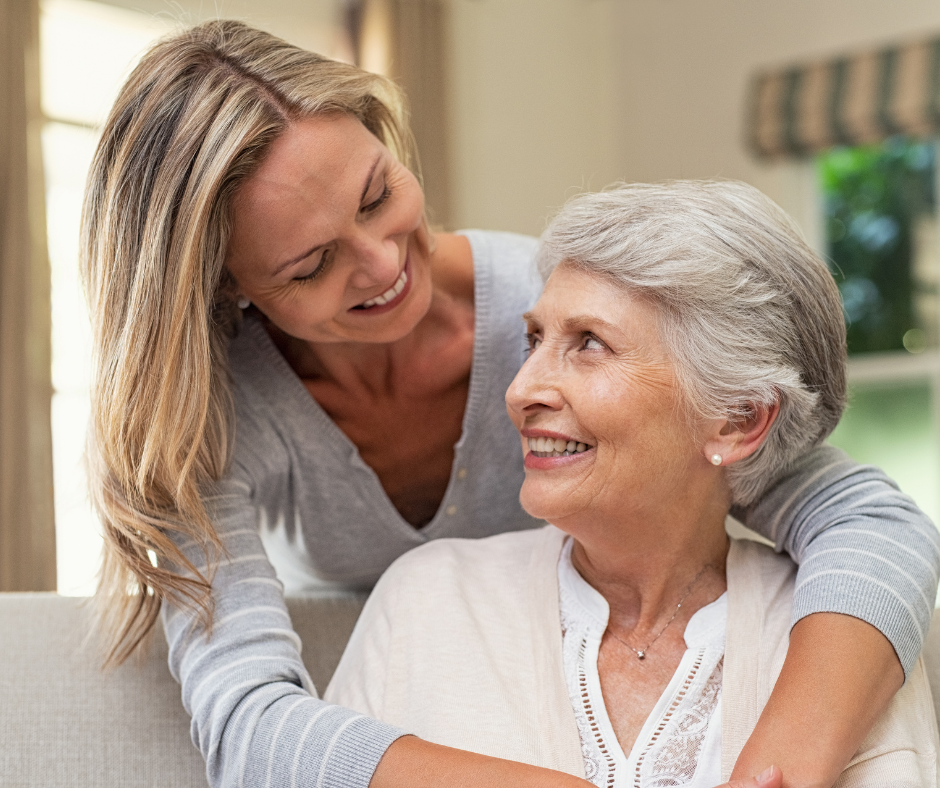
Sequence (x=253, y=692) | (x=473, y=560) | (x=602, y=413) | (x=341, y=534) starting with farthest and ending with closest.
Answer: (x=341, y=534) → (x=473, y=560) → (x=602, y=413) → (x=253, y=692)

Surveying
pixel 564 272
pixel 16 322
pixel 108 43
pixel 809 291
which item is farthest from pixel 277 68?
pixel 108 43

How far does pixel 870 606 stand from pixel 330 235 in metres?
0.87

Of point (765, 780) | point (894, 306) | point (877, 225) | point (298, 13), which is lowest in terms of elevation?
point (894, 306)

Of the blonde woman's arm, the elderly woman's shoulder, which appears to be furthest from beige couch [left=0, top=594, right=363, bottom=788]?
the blonde woman's arm

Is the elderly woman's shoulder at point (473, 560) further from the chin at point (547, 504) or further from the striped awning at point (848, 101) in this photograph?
the striped awning at point (848, 101)

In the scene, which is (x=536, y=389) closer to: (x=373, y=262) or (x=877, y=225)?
(x=373, y=262)

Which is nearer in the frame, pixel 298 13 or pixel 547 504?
pixel 547 504

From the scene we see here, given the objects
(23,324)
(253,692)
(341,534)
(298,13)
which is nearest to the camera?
(253,692)

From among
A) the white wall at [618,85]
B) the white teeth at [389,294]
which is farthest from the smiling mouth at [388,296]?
the white wall at [618,85]

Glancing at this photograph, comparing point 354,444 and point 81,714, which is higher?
point 354,444

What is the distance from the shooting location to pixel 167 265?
141 centimetres

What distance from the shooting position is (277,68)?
147 centimetres

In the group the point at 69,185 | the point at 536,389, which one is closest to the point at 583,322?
the point at 536,389

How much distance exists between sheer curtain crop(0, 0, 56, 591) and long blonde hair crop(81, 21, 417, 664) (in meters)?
2.42
